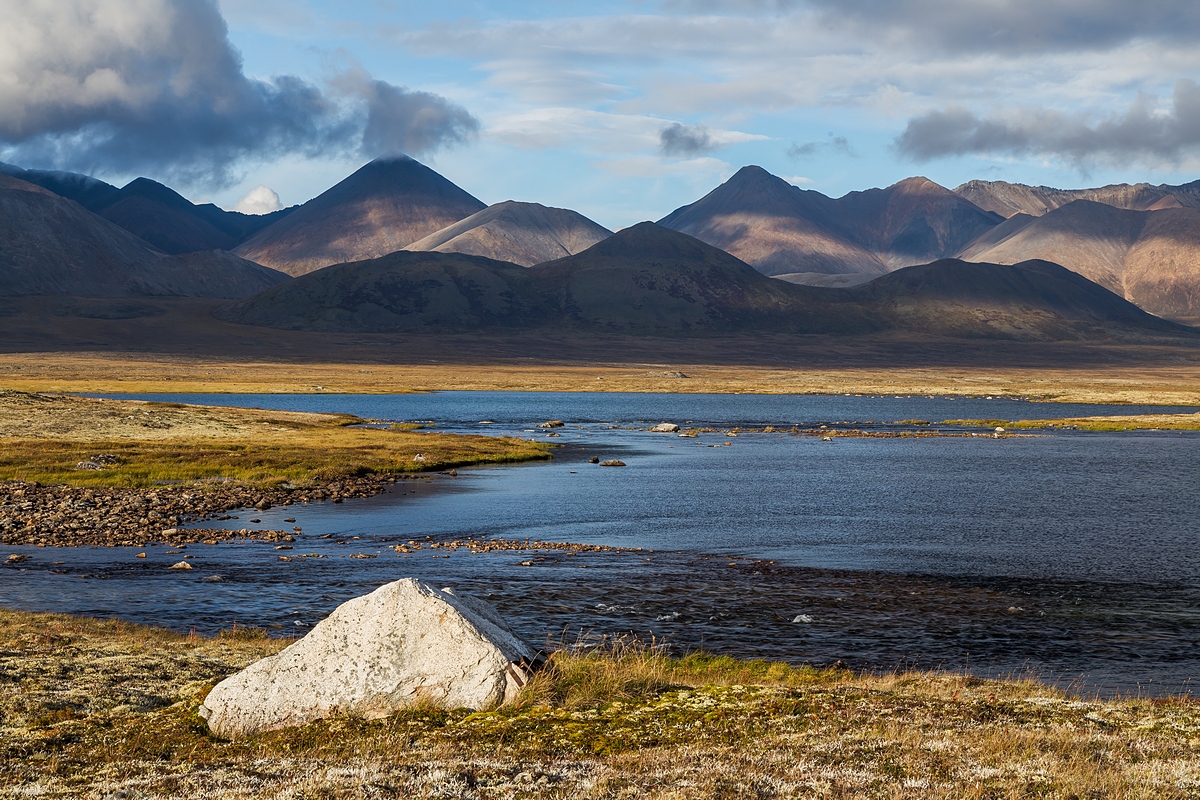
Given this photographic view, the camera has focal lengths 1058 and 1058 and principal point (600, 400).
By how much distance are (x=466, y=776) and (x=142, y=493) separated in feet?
159

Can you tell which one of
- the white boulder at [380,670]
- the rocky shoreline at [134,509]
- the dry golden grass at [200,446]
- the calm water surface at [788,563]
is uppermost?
the white boulder at [380,670]

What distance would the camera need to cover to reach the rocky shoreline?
4569 centimetres

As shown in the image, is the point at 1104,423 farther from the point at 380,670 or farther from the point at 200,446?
the point at 380,670

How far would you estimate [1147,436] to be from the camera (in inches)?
4446

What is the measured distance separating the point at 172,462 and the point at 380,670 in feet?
186

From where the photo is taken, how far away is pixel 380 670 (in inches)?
697

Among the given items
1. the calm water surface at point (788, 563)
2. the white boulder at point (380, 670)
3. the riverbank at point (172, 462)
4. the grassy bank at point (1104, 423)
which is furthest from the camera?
the grassy bank at point (1104, 423)

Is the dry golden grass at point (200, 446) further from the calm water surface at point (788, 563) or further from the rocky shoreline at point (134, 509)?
the calm water surface at point (788, 563)

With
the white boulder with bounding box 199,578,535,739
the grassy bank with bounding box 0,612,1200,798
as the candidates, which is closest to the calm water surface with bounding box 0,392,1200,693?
the grassy bank with bounding box 0,612,1200,798

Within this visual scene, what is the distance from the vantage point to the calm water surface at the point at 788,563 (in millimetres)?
31016

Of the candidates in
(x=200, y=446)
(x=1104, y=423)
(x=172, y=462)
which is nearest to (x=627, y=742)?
(x=172, y=462)

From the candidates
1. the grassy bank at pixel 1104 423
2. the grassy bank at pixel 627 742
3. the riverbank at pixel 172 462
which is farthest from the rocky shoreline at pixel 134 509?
the grassy bank at pixel 1104 423

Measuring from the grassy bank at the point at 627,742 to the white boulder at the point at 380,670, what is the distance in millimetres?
379

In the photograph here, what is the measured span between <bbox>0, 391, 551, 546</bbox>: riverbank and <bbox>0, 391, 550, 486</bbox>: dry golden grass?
0.10 meters
